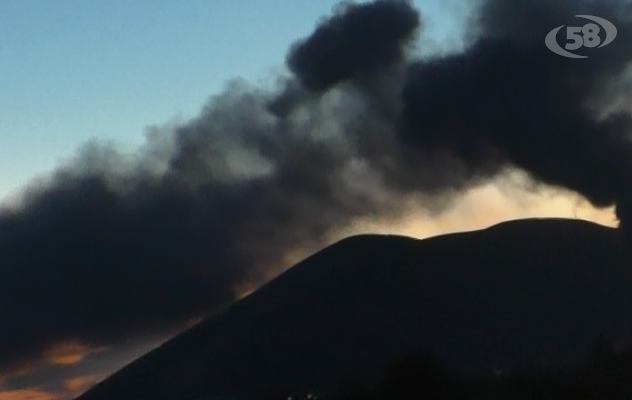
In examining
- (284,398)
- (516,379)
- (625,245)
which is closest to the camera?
(516,379)

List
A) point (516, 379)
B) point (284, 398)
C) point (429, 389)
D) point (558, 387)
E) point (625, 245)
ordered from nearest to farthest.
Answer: point (429, 389), point (558, 387), point (516, 379), point (284, 398), point (625, 245)

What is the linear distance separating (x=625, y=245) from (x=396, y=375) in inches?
2523

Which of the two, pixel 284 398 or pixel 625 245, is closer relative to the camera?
pixel 284 398

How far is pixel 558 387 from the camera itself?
254 feet

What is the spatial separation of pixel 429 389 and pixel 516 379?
1342 cm

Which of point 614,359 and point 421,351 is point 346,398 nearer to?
point 421,351

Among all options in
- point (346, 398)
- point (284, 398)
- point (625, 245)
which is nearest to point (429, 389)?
point (346, 398)

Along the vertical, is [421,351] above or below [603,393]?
above

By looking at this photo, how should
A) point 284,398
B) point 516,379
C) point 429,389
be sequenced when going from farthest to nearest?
1. point 284,398
2. point 516,379
3. point 429,389

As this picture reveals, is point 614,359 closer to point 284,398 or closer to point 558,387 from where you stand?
point 558,387

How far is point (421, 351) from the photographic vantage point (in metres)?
76.5

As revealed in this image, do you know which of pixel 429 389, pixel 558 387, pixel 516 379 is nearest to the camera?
pixel 429 389

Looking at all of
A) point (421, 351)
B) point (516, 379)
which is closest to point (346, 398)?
point (421, 351)

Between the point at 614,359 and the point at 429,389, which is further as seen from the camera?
the point at 614,359
